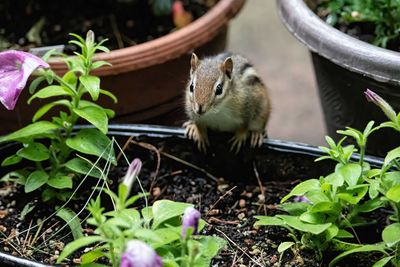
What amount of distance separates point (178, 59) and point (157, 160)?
1.30 feet

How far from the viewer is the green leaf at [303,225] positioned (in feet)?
4.35

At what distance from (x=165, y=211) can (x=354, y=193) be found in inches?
13.6

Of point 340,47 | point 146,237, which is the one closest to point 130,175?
point 146,237

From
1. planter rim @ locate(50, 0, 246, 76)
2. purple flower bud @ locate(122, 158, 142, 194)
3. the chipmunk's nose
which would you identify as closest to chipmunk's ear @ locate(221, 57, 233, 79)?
the chipmunk's nose

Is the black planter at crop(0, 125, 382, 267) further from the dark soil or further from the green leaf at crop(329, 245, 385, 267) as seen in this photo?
the dark soil

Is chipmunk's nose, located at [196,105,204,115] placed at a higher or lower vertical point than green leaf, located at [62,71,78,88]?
lower

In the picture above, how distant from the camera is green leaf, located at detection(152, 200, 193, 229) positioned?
130 centimetres

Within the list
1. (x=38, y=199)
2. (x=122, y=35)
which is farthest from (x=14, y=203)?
(x=122, y=35)

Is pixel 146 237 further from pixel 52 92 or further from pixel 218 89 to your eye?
pixel 218 89

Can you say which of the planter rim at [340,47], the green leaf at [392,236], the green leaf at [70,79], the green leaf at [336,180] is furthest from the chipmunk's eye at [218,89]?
the green leaf at [392,236]

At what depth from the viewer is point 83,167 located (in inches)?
60.7

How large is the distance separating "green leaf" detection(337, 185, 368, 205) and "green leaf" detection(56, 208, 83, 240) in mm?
500

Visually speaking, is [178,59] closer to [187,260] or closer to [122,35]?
[122,35]

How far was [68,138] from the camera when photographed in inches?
61.1
